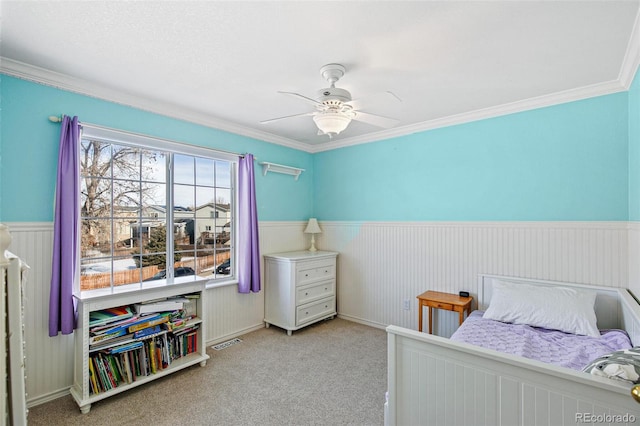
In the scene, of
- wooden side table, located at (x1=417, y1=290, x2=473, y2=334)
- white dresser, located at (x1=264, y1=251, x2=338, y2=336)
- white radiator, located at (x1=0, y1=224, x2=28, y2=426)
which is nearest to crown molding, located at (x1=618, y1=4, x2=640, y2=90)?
wooden side table, located at (x1=417, y1=290, x2=473, y2=334)

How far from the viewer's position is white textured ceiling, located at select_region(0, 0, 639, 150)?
1.58 m

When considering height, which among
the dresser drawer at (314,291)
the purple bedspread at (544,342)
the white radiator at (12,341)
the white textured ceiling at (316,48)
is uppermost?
the white textured ceiling at (316,48)

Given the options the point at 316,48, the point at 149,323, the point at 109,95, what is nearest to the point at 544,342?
the point at 316,48

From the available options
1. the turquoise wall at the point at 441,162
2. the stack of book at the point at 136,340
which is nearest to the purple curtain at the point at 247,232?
the turquoise wall at the point at 441,162

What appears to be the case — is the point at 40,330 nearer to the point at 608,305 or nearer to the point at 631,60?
the point at 608,305

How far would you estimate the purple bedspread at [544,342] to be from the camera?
1937 millimetres

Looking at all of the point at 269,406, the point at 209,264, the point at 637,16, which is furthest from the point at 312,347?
the point at 637,16

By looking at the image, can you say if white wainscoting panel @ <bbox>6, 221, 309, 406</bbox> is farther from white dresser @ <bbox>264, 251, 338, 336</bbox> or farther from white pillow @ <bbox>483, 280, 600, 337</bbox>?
white pillow @ <bbox>483, 280, 600, 337</bbox>

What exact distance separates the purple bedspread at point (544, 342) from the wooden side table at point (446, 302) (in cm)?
39

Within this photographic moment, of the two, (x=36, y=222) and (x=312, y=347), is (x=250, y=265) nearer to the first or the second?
(x=312, y=347)

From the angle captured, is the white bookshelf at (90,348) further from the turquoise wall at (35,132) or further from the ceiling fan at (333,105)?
the ceiling fan at (333,105)

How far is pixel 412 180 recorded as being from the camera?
3.61m

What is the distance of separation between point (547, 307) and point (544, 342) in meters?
0.42

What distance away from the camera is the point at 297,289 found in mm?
3604
